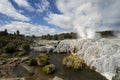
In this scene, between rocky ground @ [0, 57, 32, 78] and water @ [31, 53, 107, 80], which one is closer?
water @ [31, 53, 107, 80]

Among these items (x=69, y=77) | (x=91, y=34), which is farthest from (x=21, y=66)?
(x=91, y=34)

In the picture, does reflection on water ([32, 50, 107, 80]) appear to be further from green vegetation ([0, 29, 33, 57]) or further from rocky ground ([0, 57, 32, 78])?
green vegetation ([0, 29, 33, 57])

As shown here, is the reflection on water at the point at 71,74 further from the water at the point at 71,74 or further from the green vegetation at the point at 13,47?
the green vegetation at the point at 13,47

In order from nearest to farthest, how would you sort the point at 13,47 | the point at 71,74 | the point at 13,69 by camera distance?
the point at 71,74 → the point at 13,69 → the point at 13,47

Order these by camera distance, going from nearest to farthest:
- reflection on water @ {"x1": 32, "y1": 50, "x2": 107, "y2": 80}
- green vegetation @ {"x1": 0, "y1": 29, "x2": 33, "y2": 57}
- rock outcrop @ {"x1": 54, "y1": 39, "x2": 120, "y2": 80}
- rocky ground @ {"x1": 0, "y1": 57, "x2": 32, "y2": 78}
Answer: reflection on water @ {"x1": 32, "y1": 50, "x2": 107, "y2": 80} → rock outcrop @ {"x1": 54, "y1": 39, "x2": 120, "y2": 80} → rocky ground @ {"x1": 0, "y1": 57, "x2": 32, "y2": 78} → green vegetation @ {"x1": 0, "y1": 29, "x2": 33, "y2": 57}

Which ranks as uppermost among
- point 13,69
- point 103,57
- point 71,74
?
point 103,57

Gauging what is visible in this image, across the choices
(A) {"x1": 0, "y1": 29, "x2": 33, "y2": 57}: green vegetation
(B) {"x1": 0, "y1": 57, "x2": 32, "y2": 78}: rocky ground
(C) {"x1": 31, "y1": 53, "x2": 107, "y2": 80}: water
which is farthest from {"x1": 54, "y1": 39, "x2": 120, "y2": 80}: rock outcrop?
(A) {"x1": 0, "y1": 29, "x2": 33, "y2": 57}: green vegetation

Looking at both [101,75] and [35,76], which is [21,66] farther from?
[101,75]

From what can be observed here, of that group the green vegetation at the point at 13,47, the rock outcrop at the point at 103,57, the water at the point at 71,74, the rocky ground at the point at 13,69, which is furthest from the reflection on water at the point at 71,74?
the green vegetation at the point at 13,47

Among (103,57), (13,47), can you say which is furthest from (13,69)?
(13,47)

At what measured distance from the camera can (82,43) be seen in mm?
58031

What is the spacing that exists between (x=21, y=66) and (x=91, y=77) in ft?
74.4

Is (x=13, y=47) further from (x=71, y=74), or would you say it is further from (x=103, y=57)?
(x=103, y=57)

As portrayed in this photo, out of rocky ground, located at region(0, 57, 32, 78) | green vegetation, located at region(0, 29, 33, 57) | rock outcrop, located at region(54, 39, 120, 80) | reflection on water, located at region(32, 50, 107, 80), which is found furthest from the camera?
green vegetation, located at region(0, 29, 33, 57)
